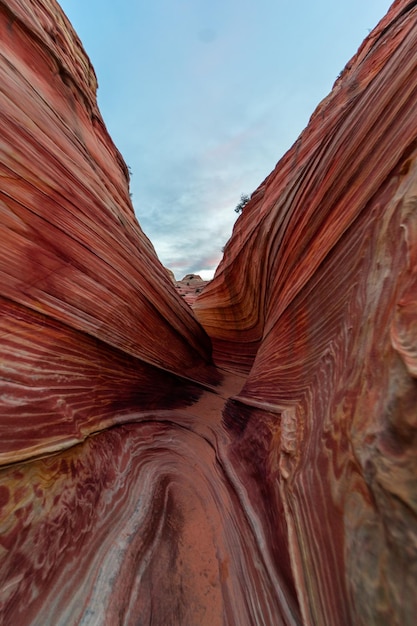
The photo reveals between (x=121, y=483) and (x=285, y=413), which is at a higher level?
(x=285, y=413)

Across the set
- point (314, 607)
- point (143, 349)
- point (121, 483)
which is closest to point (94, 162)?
point (143, 349)

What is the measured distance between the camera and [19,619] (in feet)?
3.02

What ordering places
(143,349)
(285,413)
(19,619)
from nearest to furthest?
(19,619), (285,413), (143,349)

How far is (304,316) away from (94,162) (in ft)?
9.14

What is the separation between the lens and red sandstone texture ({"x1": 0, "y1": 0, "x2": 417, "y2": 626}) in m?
0.91

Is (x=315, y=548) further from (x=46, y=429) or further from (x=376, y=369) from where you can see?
(x=46, y=429)

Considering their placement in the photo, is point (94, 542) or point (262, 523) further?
point (262, 523)

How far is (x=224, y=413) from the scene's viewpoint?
110 inches

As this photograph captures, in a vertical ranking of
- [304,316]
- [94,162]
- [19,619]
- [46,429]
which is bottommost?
[19,619]

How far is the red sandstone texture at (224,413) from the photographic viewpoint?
0.91 metres

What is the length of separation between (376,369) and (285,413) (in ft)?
2.77

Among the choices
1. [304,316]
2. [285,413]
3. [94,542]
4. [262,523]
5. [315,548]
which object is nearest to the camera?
[315,548]

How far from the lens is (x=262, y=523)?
1.41 meters

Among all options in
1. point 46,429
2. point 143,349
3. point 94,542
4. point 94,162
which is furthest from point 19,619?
point 94,162
